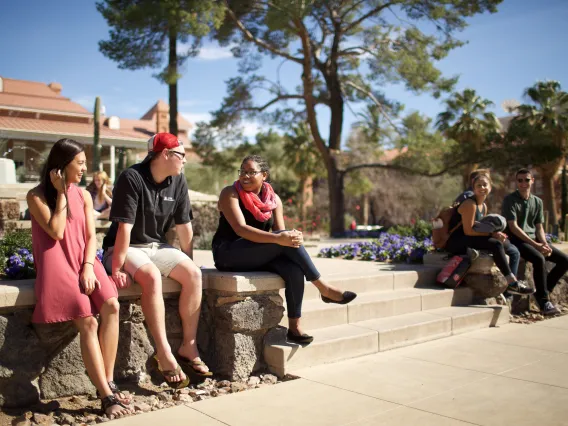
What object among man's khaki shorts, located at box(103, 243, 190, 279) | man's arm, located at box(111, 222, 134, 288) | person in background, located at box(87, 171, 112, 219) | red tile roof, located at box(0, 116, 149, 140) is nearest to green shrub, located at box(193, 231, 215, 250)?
person in background, located at box(87, 171, 112, 219)

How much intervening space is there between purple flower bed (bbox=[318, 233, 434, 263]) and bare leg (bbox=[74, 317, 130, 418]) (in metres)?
4.77

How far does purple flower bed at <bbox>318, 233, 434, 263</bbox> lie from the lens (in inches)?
289

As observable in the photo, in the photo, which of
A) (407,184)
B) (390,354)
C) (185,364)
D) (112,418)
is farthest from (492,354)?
(407,184)

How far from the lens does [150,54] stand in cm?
1859

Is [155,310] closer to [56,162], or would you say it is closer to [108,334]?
[108,334]

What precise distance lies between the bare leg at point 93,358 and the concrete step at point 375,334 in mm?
1234

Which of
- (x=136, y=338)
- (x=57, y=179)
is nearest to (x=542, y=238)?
(x=136, y=338)

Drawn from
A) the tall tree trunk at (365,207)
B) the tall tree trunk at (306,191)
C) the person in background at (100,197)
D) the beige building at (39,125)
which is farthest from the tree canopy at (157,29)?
the tall tree trunk at (365,207)

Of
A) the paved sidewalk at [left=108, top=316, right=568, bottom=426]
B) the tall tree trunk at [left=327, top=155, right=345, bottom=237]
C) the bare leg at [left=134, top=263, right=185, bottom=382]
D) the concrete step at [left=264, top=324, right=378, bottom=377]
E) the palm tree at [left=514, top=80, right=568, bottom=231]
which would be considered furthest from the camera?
the palm tree at [left=514, top=80, right=568, bottom=231]

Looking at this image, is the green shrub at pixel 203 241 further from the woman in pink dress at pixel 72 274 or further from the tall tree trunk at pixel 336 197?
the tall tree trunk at pixel 336 197

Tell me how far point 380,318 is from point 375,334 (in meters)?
0.64

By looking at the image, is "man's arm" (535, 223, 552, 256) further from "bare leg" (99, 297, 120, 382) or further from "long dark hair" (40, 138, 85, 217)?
"long dark hair" (40, 138, 85, 217)

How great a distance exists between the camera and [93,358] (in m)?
3.28

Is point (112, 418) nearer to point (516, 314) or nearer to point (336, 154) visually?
point (516, 314)
